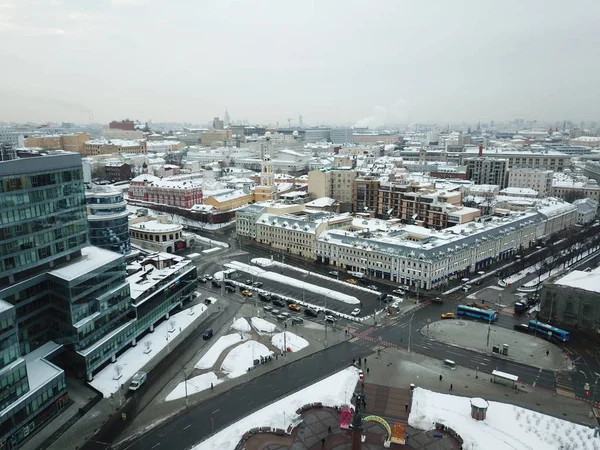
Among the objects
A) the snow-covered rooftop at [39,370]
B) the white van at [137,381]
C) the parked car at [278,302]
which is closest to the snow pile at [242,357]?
the white van at [137,381]

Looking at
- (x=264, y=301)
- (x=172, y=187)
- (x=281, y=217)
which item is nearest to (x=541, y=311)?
(x=264, y=301)

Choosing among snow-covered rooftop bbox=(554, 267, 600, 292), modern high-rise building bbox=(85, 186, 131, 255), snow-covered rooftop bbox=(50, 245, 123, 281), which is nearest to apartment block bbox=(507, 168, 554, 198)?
snow-covered rooftop bbox=(554, 267, 600, 292)

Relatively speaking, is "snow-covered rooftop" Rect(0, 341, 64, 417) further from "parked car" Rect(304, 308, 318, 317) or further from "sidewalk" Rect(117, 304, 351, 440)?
"parked car" Rect(304, 308, 318, 317)

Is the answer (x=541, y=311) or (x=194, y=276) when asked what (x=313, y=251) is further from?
(x=541, y=311)

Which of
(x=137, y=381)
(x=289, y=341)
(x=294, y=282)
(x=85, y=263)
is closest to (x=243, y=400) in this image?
(x=137, y=381)

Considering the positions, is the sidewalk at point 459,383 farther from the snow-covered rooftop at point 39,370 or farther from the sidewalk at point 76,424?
the snow-covered rooftop at point 39,370
